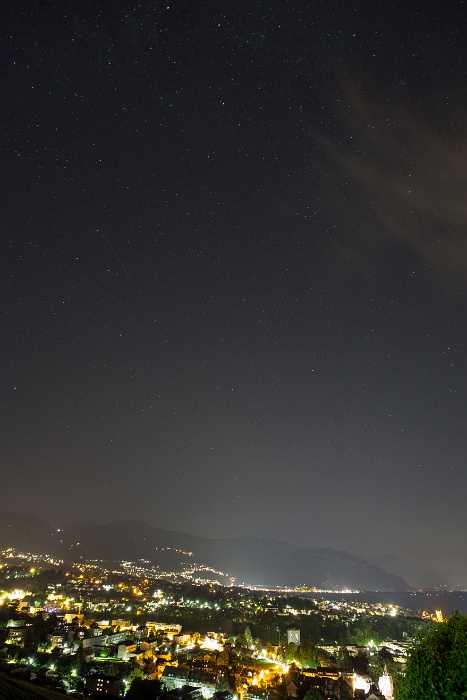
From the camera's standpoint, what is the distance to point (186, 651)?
41.1 metres

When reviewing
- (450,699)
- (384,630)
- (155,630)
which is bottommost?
(384,630)

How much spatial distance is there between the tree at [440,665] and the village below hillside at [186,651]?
209 inches

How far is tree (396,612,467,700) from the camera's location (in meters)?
9.46

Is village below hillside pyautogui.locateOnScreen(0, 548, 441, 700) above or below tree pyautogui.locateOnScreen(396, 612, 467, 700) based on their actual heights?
below

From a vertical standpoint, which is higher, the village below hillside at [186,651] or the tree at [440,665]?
the tree at [440,665]

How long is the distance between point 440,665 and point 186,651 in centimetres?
3778

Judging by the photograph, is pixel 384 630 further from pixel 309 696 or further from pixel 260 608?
pixel 309 696

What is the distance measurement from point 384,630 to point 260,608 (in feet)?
79.1

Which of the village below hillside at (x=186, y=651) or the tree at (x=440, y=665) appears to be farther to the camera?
the village below hillside at (x=186, y=651)

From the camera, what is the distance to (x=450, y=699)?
941 cm

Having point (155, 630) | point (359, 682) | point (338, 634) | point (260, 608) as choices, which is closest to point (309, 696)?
point (359, 682)

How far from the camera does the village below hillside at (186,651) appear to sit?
1030 inches

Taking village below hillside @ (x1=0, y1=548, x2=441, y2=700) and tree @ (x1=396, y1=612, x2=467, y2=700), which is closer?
tree @ (x1=396, y1=612, x2=467, y2=700)

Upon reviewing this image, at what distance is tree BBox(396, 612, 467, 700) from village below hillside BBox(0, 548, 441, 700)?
209 inches
